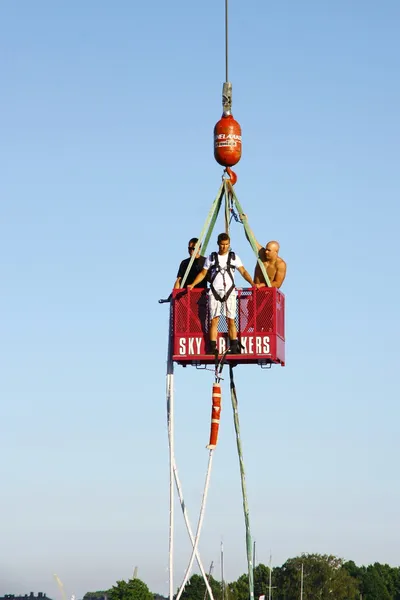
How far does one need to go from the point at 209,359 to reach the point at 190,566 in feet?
16.1

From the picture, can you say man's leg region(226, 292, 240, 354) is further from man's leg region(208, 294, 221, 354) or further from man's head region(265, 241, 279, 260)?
man's head region(265, 241, 279, 260)

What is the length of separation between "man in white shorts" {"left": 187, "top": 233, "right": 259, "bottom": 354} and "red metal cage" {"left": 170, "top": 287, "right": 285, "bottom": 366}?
0.62 feet

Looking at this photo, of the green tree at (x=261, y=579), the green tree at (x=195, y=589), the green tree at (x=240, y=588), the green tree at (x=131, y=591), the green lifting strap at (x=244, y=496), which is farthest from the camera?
the green tree at (x=261, y=579)

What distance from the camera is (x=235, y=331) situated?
4088 centimetres

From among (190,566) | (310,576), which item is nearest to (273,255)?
(190,566)

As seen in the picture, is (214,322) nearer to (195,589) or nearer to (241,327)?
(241,327)

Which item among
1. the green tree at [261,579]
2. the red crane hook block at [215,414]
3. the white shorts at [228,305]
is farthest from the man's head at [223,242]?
the green tree at [261,579]

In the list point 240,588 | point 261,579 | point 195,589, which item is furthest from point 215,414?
point 261,579

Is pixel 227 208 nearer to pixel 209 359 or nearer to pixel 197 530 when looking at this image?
pixel 209 359

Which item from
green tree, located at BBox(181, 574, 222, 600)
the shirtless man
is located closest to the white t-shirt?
the shirtless man

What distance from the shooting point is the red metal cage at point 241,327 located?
4094cm

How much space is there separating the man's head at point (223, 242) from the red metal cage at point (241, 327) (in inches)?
42.3

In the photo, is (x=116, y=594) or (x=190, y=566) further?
(x=116, y=594)

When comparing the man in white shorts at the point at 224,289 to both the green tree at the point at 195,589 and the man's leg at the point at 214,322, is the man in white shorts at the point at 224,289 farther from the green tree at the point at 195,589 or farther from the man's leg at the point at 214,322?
the green tree at the point at 195,589
